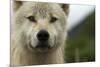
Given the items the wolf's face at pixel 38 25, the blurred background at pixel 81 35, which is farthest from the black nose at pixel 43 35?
the blurred background at pixel 81 35

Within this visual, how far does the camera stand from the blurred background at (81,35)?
8.89 ft

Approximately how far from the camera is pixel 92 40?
286 centimetres

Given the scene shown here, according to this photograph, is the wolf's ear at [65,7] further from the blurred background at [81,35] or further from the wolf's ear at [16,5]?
the wolf's ear at [16,5]

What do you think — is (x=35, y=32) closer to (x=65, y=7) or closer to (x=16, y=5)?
(x=16, y=5)

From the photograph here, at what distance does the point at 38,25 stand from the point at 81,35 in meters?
0.65

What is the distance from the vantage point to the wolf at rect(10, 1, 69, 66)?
2.49m

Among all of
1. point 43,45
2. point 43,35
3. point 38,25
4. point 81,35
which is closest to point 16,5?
point 38,25

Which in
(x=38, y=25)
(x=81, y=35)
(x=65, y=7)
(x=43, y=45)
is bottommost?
(x=43, y=45)

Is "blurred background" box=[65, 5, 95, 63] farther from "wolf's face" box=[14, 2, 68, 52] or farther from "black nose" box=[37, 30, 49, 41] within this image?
"black nose" box=[37, 30, 49, 41]

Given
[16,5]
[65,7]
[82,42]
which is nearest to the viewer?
[16,5]

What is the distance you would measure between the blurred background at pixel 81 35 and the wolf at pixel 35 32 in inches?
6.2

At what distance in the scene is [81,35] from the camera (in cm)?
278

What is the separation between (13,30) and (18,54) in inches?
12.1

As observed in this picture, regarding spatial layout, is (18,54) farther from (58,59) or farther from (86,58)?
(86,58)
